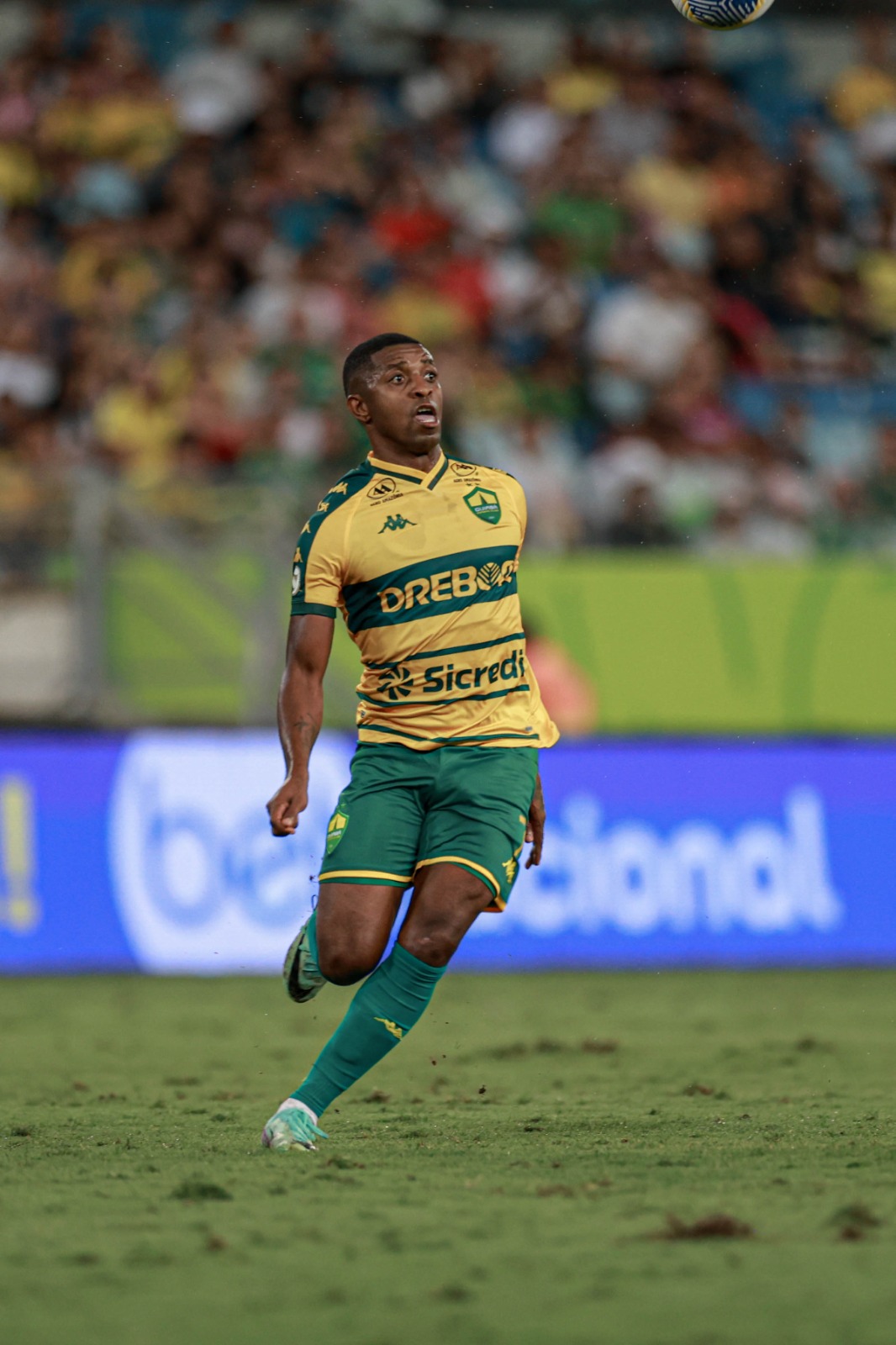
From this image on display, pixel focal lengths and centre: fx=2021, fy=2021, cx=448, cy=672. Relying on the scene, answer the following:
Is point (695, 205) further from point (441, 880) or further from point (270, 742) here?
point (441, 880)

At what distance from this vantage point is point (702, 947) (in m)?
12.3

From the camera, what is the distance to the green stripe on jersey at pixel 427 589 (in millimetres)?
6172

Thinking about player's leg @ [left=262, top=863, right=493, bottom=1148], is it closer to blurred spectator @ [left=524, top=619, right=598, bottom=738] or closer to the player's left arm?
the player's left arm

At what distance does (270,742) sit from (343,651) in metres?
1.10

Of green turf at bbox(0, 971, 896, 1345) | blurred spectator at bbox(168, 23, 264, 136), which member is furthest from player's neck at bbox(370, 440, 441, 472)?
blurred spectator at bbox(168, 23, 264, 136)

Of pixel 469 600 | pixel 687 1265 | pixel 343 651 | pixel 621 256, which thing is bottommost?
pixel 687 1265

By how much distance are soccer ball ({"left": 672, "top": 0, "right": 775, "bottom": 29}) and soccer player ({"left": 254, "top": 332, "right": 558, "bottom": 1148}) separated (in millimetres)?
4166

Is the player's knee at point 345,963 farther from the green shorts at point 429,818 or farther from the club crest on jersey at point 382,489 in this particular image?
the club crest on jersey at point 382,489

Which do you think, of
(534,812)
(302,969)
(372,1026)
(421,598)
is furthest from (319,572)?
(372,1026)

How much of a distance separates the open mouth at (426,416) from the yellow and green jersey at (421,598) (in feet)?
0.58

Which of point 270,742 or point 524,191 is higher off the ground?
point 524,191

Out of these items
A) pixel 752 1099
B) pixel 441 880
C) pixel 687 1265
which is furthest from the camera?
pixel 752 1099

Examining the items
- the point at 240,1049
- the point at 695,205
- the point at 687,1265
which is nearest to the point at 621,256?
the point at 695,205

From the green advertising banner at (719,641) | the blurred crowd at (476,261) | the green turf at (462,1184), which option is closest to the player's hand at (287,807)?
the green turf at (462,1184)
